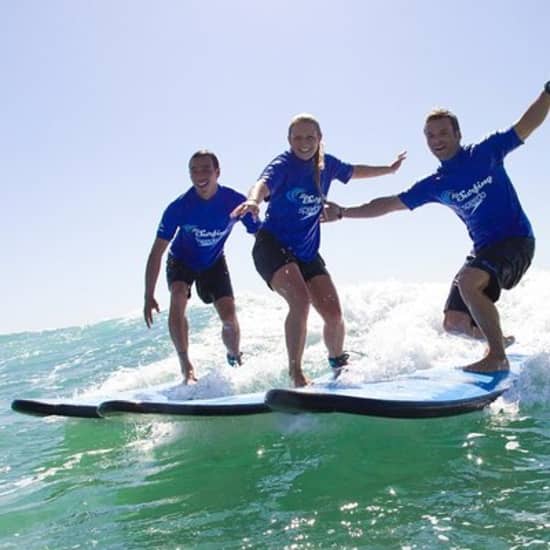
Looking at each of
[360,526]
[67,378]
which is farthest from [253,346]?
[360,526]

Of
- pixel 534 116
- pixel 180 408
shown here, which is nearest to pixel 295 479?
pixel 180 408

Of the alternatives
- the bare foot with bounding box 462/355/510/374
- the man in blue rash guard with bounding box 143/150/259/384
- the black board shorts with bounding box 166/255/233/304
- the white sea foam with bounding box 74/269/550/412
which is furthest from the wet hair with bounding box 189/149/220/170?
the bare foot with bounding box 462/355/510/374

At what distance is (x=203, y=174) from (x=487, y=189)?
2.50 meters

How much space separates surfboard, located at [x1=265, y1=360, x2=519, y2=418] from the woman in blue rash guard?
61cm

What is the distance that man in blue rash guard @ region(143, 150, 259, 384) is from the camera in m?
5.88

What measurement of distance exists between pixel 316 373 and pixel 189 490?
4.37m

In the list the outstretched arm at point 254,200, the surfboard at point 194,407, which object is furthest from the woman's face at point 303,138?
the surfboard at point 194,407

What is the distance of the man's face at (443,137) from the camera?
486 centimetres

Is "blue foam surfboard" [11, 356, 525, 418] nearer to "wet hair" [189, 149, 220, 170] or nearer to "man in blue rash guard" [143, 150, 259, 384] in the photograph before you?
"man in blue rash guard" [143, 150, 259, 384]

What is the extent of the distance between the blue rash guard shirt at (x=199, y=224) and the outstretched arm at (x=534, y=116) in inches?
90.2

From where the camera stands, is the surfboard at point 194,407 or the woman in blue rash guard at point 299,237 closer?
the surfboard at point 194,407

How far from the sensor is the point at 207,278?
6.36 m

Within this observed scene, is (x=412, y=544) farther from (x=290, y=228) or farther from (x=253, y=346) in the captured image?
(x=253, y=346)

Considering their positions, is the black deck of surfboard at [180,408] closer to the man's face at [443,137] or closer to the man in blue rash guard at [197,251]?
the man in blue rash guard at [197,251]
